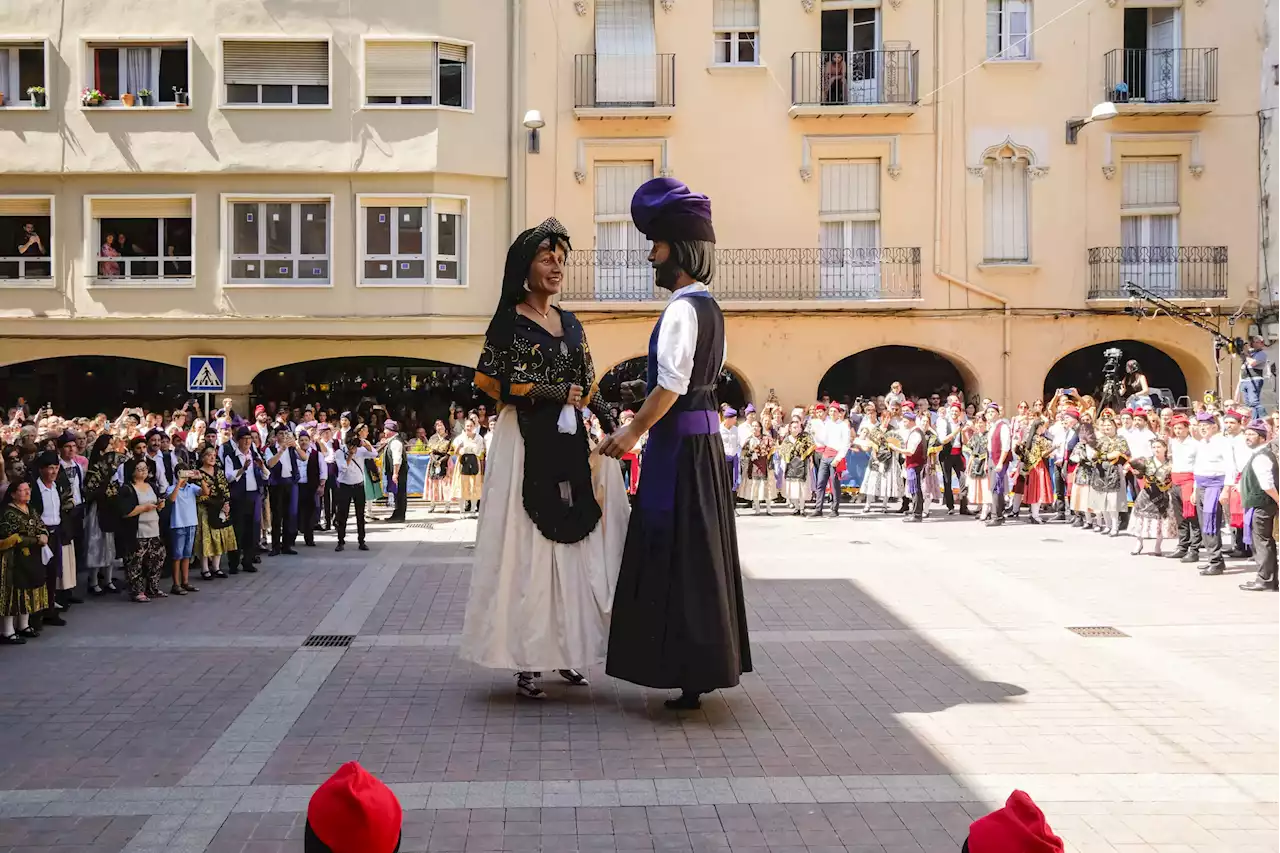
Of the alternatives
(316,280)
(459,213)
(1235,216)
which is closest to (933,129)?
(1235,216)

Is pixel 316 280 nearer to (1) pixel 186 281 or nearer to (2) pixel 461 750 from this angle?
(1) pixel 186 281

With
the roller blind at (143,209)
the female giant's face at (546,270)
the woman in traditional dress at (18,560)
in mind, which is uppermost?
the roller blind at (143,209)

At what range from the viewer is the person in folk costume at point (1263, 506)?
455 inches

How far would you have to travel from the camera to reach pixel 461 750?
240 inches

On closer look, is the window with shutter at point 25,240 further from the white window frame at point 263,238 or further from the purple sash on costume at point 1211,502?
the purple sash on costume at point 1211,502

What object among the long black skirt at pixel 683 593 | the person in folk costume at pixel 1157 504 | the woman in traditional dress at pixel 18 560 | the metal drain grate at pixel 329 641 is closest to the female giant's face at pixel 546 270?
the long black skirt at pixel 683 593

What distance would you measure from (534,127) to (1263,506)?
15.7 m

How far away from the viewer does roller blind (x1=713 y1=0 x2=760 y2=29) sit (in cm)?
2439

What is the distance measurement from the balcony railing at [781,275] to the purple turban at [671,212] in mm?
17297

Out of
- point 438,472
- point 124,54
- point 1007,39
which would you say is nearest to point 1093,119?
point 1007,39

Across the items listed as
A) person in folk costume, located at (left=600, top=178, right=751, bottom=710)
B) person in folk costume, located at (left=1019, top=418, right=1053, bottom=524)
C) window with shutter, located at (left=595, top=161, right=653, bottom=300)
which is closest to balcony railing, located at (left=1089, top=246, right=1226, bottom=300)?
person in folk costume, located at (left=1019, top=418, right=1053, bottom=524)

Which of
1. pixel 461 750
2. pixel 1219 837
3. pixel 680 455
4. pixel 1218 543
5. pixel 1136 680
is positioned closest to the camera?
pixel 1219 837

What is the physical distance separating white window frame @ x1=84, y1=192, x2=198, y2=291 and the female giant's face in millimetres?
18326

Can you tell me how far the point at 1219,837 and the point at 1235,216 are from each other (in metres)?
21.9
